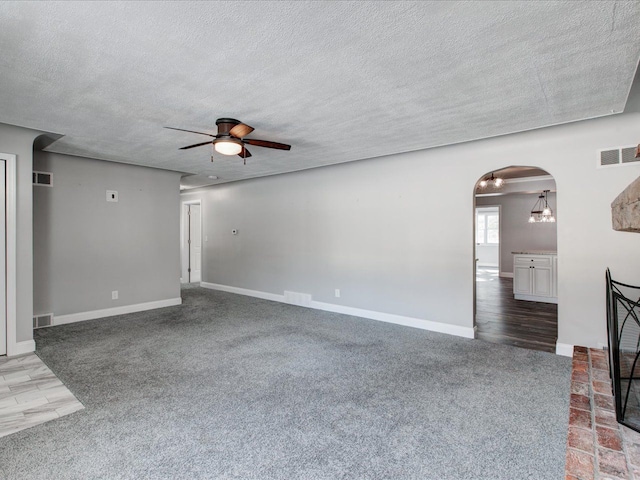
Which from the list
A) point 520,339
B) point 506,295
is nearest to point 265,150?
point 520,339

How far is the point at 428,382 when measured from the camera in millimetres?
2924

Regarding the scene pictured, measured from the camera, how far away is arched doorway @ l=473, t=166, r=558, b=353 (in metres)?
4.48

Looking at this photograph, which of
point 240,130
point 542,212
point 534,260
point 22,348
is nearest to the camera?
point 240,130

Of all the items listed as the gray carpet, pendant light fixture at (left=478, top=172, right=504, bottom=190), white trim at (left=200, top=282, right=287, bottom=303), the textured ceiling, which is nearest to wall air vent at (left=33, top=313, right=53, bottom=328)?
the gray carpet

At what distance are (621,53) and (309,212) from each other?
436cm

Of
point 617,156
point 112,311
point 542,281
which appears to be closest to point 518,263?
point 542,281

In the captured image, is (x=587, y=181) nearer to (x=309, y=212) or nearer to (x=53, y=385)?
(x=309, y=212)

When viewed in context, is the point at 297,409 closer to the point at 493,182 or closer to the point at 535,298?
the point at 493,182

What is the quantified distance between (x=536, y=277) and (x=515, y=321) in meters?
1.83

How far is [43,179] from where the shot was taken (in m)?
4.68

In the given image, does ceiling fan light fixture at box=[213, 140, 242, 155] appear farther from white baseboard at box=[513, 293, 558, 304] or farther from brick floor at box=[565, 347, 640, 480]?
white baseboard at box=[513, 293, 558, 304]

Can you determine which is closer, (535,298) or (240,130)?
(240,130)

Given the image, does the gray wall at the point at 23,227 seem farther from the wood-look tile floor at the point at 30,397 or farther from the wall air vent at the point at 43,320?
the wall air vent at the point at 43,320

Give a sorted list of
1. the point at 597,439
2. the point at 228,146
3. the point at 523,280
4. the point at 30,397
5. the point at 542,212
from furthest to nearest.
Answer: the point at 542,212 < the point at 523,280 < the point at 228,146 < the point at 30,397 < the point at 597,439
